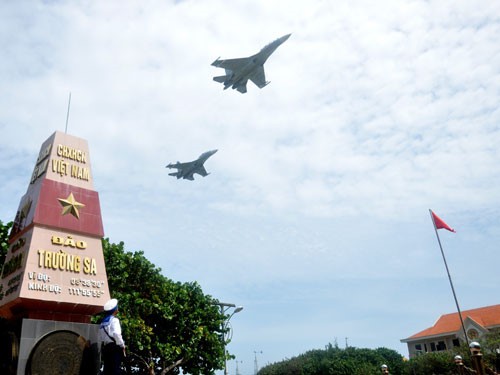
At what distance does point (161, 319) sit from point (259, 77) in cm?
1569

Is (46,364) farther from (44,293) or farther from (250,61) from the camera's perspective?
(250,61)

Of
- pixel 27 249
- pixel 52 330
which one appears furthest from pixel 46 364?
pixel 27 249

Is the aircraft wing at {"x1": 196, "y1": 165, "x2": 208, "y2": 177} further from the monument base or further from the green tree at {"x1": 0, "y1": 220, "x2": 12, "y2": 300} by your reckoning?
the monument base

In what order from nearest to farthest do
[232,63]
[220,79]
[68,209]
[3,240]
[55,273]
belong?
[55,273] < [68,209] < [3,240] < [232,63] < [220,79]

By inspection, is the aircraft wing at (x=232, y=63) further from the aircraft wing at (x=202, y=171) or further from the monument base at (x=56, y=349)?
the monument base at (x=56, y=349)

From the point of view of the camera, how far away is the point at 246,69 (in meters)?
27.8

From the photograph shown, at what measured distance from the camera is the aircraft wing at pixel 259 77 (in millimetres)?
28516

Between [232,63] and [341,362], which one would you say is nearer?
[232,63]

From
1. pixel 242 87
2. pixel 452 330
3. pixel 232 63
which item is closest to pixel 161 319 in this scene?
pixel 242 87

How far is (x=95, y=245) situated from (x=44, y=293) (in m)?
1.67

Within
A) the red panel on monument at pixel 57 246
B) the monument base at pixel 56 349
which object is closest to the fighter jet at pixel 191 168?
the red panel on monument at pixel 57 246

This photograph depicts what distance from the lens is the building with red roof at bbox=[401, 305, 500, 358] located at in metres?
50.5

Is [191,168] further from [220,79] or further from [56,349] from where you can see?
[56,349]

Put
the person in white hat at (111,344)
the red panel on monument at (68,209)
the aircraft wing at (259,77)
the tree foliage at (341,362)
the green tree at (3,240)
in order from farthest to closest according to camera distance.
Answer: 1. the tree foliage at (341,362)
2. the aircraft wing at (259,77)
3. the green tree at (3,240)
4. the red panel on monument at (68,209)
5. the person in white hat at (111,344)
